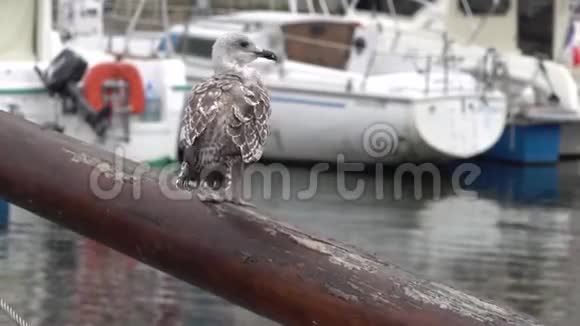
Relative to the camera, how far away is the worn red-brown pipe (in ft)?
12.8

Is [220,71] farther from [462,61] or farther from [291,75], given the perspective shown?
[462,61]

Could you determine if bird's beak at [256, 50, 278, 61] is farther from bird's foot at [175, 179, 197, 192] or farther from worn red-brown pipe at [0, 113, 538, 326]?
worn red-brown pipe at [0, 113, 538, 326]

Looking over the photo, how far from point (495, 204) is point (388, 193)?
150 cm

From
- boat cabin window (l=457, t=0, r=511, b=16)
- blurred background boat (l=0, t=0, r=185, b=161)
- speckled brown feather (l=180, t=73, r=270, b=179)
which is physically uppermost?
speckled brown feather (l=180, t=73, r=270, b=179)

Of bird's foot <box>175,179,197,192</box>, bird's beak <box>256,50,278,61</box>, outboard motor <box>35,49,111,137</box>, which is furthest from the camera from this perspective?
outboard motor <box>35,49,111,137</box>

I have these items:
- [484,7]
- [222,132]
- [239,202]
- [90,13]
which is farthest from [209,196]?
[484,7]

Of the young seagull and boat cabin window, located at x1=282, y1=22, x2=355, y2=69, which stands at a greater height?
the young seagull

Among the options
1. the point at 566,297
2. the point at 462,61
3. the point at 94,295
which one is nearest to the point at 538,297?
the point at 566,297

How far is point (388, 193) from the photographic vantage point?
17.5 m

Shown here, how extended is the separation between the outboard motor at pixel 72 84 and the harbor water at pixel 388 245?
1537 mm

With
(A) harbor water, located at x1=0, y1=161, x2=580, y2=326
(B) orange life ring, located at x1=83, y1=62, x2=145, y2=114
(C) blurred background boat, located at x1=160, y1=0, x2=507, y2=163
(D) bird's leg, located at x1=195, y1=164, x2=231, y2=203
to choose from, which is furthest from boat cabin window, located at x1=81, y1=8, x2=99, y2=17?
(D) bird's leg, located at x1=195, y1=164, x2=231, y2=203

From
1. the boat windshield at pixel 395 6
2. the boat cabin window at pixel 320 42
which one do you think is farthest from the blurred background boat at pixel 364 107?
the boat windshield at pixel 395 6

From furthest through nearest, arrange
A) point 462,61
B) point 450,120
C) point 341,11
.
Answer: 1. point 341,11
2. point 462,61
3. point 450,120

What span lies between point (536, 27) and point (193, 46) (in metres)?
5.99
